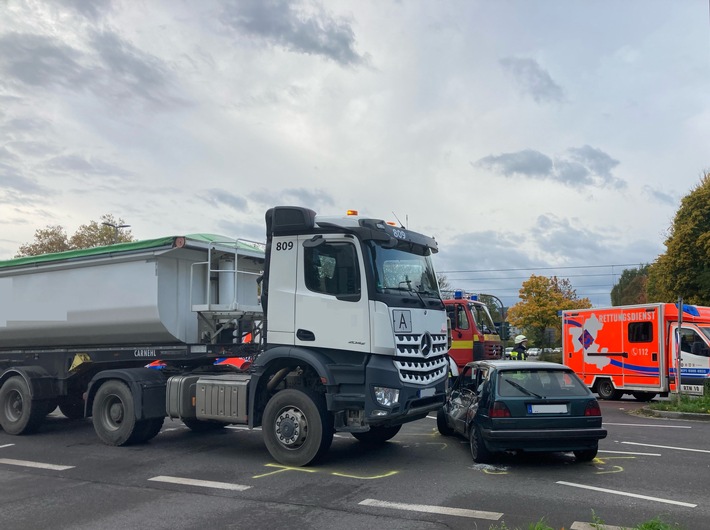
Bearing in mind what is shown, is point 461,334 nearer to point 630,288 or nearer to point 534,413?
point 534,413

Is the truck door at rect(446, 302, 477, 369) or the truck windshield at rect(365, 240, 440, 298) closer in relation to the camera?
the truck windshield at rect(365, 240, 440, 298)

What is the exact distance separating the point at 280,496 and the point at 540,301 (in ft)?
132

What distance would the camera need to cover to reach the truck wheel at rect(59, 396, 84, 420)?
12.2 meters

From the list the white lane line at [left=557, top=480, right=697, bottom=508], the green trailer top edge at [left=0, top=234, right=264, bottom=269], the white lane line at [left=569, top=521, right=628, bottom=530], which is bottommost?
the white lane line at [left=557, top=480, right=697, bottom=508]

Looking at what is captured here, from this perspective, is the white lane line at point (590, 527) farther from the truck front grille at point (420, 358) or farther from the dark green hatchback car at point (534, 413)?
the truck front grille at point (420, 358)

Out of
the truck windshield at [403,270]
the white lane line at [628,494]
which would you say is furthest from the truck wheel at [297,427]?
the white lane line at [628,494]

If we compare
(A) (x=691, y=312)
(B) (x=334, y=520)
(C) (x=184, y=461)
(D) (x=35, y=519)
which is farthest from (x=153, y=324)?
(A) (x=691, y=312)

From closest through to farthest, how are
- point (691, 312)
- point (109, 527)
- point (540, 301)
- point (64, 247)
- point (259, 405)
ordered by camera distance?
point (109, 527)
point (259, 405)
point (691, 312)
point (64, 247)
point (540, 301)

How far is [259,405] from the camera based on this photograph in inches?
359

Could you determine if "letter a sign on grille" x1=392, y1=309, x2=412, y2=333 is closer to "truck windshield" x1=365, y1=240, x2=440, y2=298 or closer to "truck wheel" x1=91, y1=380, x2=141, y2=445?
"truck windshield" x1=365, y1=240, x2=440, y2=298

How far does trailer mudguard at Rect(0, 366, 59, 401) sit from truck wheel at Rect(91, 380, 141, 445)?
1600 mm

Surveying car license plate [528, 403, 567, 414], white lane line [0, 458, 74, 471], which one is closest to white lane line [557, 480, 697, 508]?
car license plate [528, 403, 567, 414]

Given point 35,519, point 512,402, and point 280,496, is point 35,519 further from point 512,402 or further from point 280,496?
point 512,402

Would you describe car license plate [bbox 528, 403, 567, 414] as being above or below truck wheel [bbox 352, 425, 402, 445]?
above
